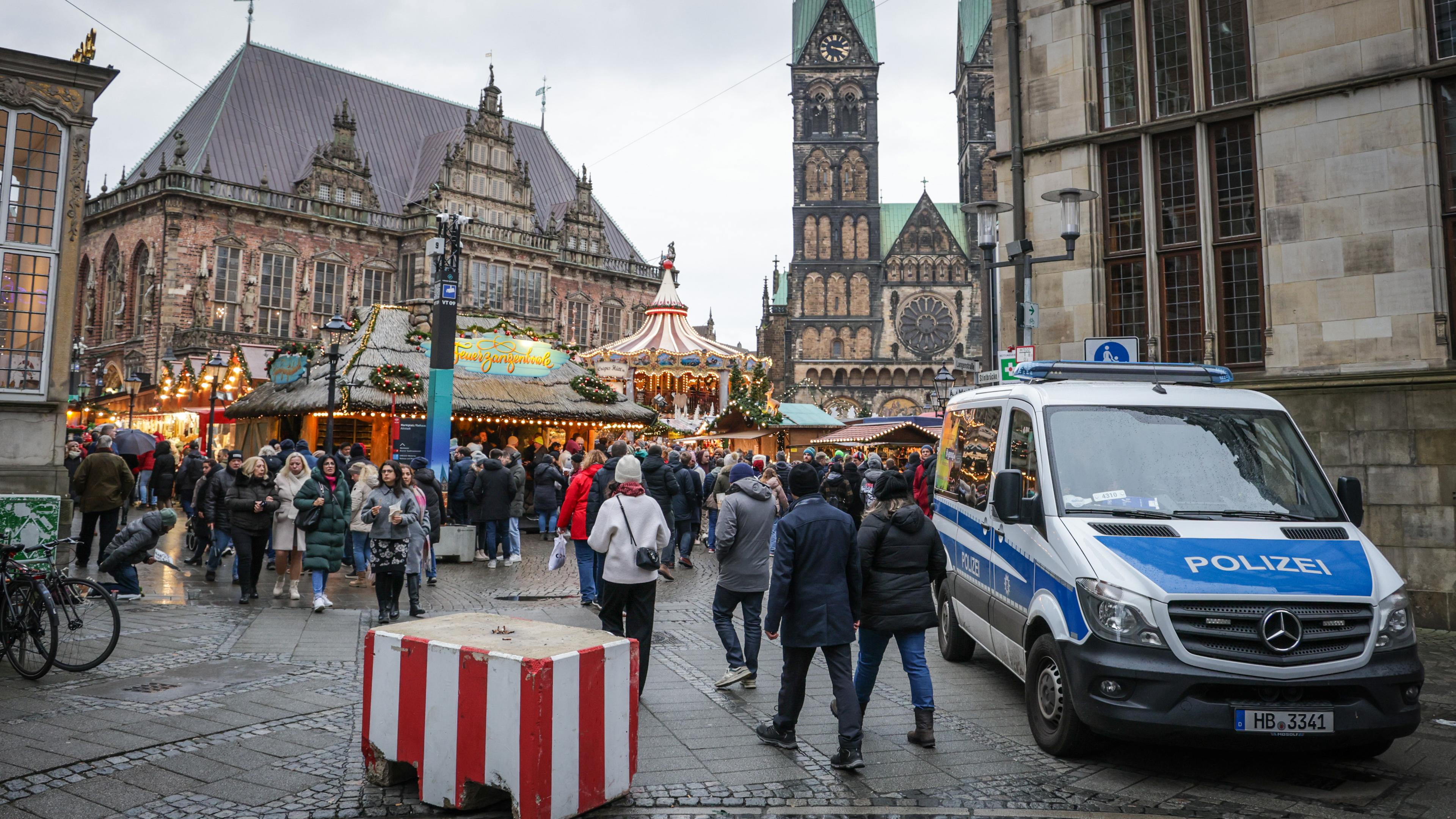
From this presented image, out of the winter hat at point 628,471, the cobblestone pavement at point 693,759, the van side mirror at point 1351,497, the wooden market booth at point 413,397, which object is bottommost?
the cobblestone pavement at point 693,759

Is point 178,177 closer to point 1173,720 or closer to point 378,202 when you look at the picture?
point 378,202

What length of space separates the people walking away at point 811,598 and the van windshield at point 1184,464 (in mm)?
1335

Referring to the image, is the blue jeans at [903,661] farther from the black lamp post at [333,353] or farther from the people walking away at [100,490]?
the black lamp post at [333,353]

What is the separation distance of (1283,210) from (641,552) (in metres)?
8.79

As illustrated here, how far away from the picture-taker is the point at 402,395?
21.5 meters

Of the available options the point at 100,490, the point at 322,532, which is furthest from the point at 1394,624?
the point at 100,490

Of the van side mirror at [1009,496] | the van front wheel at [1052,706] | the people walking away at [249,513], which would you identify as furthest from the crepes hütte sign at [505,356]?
the van front wheel at [1052,706]

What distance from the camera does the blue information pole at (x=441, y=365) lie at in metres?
15.2

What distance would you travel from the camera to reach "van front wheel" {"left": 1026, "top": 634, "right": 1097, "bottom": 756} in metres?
5.13

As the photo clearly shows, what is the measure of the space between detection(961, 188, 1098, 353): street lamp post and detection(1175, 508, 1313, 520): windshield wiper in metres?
5.53

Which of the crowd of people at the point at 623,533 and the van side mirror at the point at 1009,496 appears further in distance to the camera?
the van side mirror at the point at 1009,496

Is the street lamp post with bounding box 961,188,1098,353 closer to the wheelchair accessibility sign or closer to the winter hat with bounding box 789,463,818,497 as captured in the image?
the wheelchair accessibility sign

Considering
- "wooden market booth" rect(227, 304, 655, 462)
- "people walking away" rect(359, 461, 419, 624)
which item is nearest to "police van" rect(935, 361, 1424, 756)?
"people walking away" rect(359, 461, 419, 624)

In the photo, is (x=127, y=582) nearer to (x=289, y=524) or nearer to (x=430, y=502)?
(x=289, y=524)
